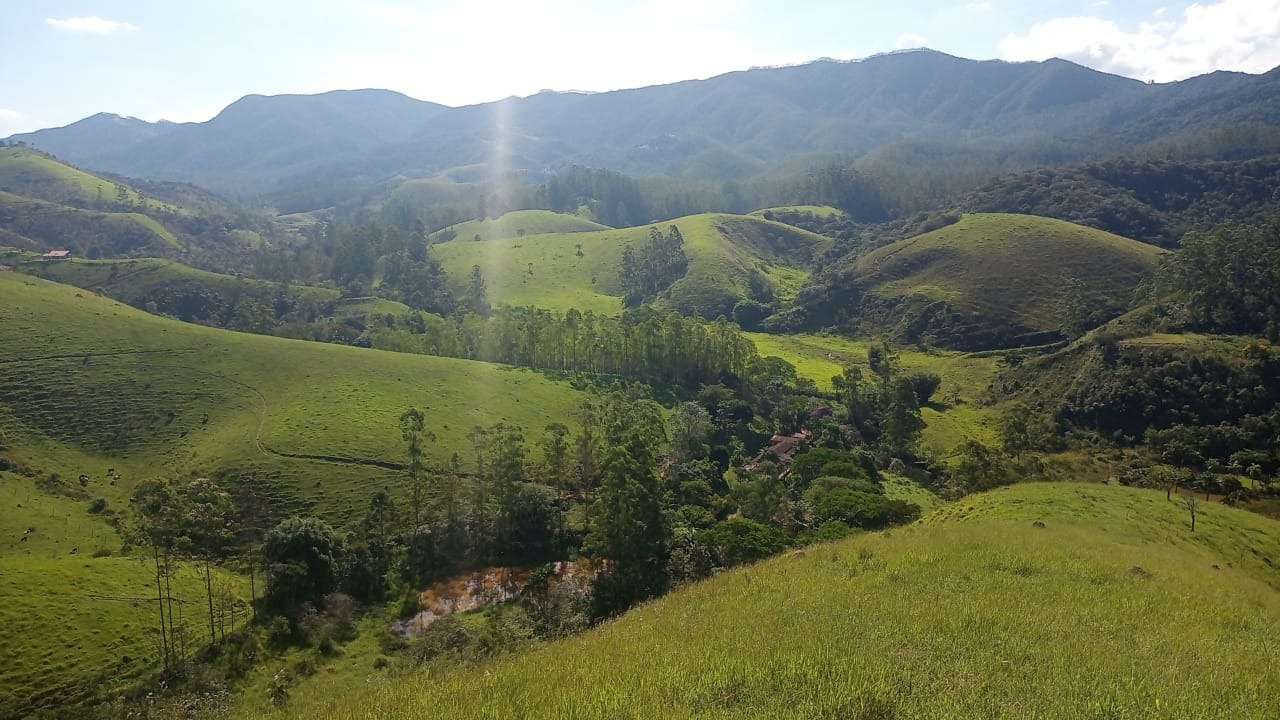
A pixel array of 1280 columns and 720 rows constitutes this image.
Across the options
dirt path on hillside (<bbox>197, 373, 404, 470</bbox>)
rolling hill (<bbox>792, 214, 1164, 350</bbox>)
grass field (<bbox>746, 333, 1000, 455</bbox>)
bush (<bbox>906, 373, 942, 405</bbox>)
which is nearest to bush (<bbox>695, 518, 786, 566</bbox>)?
dirt path on hillside (<bbox>197, 373, 404, 470</bbox>)

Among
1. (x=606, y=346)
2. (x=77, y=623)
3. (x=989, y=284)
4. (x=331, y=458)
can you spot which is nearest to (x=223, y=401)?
(x=331, y=458)

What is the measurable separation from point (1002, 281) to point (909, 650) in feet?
519

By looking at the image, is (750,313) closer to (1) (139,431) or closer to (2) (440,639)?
(1) (139,431)

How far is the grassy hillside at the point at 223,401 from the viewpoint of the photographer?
6681cm

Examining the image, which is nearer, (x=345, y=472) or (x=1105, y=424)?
(x=345, y=472)

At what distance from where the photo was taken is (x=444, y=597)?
53.4 metres

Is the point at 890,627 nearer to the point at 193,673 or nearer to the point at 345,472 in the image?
the point at 193,673

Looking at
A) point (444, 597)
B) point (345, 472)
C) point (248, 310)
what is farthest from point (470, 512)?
point (248, 310)

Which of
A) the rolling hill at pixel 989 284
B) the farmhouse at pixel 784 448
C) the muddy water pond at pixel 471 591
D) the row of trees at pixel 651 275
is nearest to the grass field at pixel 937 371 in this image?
the rolling hill at pixel 989 284

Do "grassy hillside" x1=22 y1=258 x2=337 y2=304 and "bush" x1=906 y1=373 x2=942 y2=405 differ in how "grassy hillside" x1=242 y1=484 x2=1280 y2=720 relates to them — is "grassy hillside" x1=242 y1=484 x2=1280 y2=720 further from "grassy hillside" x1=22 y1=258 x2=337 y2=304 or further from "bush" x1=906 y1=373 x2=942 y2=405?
"grassy hillside" x1=22 y1=258 x2=337 y2=304

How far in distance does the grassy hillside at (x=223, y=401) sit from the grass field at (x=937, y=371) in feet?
179

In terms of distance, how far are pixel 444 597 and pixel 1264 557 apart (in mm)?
58028

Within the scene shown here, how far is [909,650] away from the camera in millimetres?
14148

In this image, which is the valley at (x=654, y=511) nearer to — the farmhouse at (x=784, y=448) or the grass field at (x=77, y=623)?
the grass field at (x=77, y=623)
